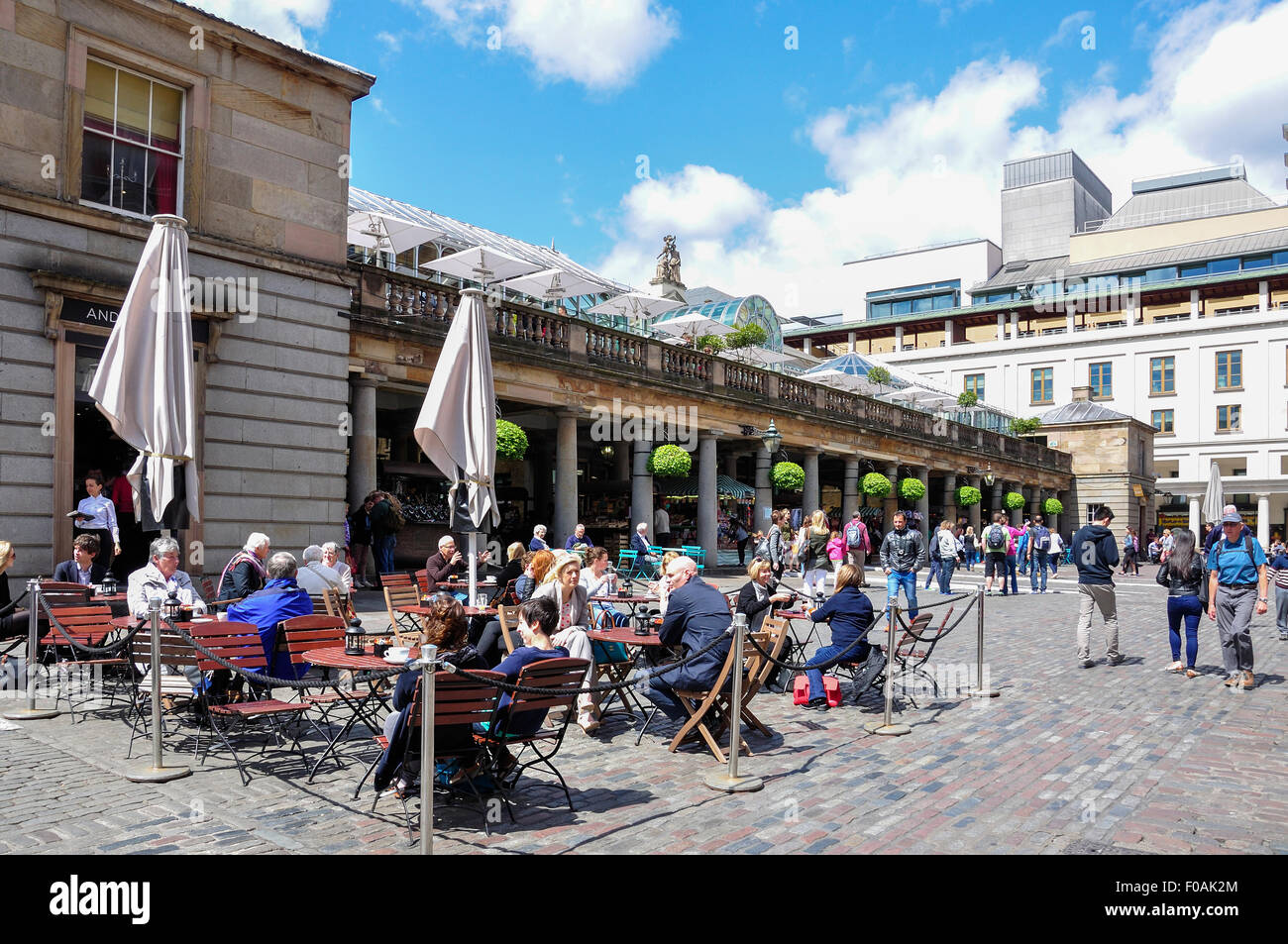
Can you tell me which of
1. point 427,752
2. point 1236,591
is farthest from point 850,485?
point 427,752

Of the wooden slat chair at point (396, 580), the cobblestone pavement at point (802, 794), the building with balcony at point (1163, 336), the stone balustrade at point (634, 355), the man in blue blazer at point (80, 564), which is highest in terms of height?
the building with balcony at point (1163, 336)

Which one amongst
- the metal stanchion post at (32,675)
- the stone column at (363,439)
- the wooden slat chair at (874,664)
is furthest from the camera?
the stone column at (363,439)

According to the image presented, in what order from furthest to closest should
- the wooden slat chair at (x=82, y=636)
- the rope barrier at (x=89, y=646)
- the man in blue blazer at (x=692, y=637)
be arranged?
the wooden slat chair at (x=82, y=636)
the man in blue blazer at (x=692, y=637)
the rope barrier at (x=89, y=646)

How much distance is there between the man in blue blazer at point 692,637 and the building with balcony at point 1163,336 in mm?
60450

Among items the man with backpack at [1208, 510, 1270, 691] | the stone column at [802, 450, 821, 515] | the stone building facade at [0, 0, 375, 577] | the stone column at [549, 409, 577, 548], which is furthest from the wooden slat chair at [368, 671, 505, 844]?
the stone column at [802, 450, 821, 515]

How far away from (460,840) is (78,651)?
196 inches

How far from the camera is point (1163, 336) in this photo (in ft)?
220

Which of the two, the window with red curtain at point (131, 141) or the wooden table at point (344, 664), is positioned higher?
the window with red curtain at point (131, 141)

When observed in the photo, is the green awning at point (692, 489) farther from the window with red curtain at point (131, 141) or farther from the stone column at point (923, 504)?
the window with red curtain at point (131, 141)

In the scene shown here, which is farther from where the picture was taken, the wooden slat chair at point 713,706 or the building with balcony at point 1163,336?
the building with balcony at point 1163,336

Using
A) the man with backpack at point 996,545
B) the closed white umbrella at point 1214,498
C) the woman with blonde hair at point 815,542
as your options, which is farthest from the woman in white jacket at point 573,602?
the closed white umbrella at point 1214,498

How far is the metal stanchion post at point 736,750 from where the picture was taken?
6117mm
